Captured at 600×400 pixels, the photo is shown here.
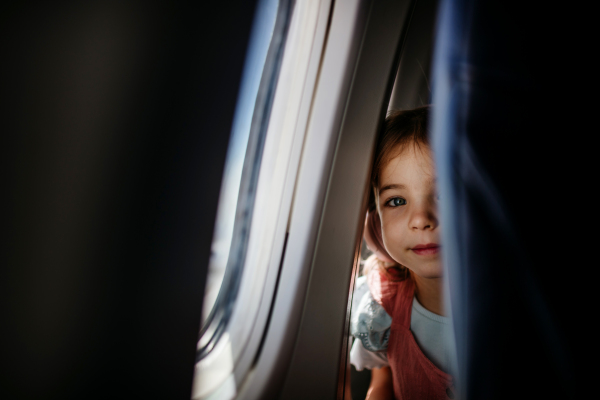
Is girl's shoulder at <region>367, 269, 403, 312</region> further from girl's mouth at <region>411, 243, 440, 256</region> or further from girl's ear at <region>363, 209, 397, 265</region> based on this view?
girl's mouth at <region>411, 243, 440, 256</region>

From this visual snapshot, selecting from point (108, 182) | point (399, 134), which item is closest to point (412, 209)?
point (399, 134)

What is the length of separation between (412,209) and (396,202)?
5 centimetres

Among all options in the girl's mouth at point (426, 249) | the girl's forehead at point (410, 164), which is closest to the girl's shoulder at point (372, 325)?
the girl's mouth at point (426, 249)

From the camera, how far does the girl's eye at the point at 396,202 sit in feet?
2.10

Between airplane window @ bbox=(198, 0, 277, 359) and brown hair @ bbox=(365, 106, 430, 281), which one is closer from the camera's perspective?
airplane window @ bbox=(198, 0, 277, 359)

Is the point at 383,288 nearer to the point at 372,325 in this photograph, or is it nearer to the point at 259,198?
the point at 372,325

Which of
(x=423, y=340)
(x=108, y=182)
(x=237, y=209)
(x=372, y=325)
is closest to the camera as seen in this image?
(x=108, y=182)

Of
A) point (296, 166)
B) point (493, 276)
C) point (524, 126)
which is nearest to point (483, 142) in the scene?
point (524, 126)

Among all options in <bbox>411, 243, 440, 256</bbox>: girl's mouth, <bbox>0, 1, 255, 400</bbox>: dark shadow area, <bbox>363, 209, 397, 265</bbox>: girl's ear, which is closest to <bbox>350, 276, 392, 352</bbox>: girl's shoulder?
<bbox>363, 209, 397, 265</bbox>: girl's ear

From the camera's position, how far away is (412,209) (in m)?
0.61

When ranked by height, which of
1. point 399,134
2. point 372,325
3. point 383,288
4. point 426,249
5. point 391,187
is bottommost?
point 372,325

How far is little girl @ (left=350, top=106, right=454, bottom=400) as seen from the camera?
61cm

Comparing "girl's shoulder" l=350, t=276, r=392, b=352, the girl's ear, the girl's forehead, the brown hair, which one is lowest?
"girl's shoulder" l=350, t=276, r=392, b=352

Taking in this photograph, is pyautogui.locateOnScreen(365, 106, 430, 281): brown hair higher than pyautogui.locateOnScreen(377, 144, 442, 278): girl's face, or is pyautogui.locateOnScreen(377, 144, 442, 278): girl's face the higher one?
pyautogui.locateOnScreen(365, 106, 430, 281): brown hair
